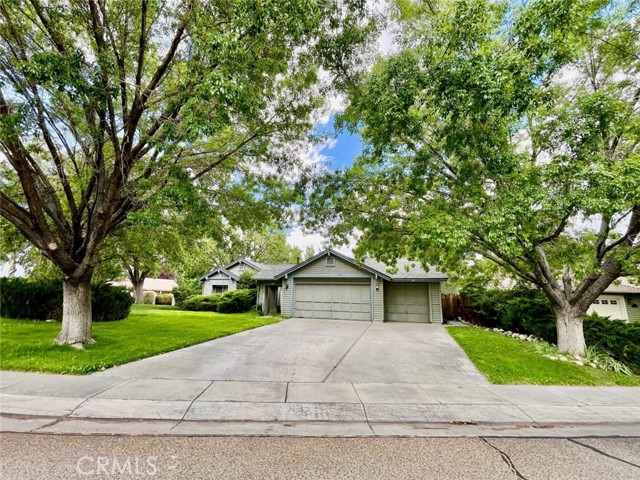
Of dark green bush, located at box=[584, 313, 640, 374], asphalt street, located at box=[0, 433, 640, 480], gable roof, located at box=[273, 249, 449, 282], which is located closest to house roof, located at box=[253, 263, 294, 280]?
gable roof, located at box=[273, 249, 449, 282]

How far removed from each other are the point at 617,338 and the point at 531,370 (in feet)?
11.4

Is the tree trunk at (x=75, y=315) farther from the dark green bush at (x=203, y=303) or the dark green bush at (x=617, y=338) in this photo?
the dark green bush at (x=617, y=338)

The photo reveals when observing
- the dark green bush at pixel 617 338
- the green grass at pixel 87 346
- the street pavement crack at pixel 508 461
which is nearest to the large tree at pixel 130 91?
the green grass at pixel 87 346

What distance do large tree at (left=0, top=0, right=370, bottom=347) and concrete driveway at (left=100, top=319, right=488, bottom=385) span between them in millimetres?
3093

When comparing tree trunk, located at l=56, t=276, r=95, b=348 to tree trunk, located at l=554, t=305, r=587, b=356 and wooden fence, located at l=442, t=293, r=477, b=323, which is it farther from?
wooden fence, located at l=442, t=293, r=477, b=323

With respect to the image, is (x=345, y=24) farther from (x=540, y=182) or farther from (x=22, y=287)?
(x=22, y=287)

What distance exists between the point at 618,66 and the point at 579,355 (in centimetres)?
761

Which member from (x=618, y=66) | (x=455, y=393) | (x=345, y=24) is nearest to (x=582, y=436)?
(x=455, y=393)

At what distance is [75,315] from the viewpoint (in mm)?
7609

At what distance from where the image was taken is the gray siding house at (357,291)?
16.7m

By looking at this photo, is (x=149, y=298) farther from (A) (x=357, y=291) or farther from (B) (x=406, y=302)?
(B) (x=406, y=302)

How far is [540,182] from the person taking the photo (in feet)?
21.5

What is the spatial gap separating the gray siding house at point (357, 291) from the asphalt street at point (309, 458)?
12950mm

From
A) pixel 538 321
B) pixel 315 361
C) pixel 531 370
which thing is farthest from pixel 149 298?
pixel 531 370
